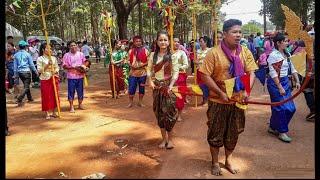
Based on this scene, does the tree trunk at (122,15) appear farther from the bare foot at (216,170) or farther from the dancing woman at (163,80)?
the bare foot at (216,170)

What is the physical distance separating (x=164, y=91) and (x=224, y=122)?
4.43 feet

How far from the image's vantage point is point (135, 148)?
5812 mm

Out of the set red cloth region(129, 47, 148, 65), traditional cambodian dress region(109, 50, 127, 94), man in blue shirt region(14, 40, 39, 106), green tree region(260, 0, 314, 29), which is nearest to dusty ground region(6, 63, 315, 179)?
red cloth region(129, 47, 148, 65)

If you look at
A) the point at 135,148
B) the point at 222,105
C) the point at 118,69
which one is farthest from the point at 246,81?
the point at 118,69

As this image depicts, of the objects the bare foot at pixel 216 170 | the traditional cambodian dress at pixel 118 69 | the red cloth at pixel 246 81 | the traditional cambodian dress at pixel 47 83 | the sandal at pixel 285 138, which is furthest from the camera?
the traditional cambodian dress at pixel 118 69

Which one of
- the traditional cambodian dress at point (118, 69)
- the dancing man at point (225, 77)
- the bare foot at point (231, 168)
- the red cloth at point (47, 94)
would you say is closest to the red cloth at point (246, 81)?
the dancing man at point (225, 77)

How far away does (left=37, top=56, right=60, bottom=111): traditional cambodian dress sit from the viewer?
26.2ft

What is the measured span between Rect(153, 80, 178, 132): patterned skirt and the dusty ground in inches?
17.2

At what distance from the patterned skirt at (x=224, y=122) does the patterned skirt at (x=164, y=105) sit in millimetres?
1152

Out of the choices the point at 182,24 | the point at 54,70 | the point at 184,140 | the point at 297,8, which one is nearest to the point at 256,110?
the point at 184,140

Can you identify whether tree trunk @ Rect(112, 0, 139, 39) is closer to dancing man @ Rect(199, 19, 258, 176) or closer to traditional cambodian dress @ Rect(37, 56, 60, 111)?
traditional cambodian dress @ Rect(37, 56, 60, 111)

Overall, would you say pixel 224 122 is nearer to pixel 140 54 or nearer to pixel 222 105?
pixel 222 105

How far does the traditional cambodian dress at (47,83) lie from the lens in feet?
26.2
